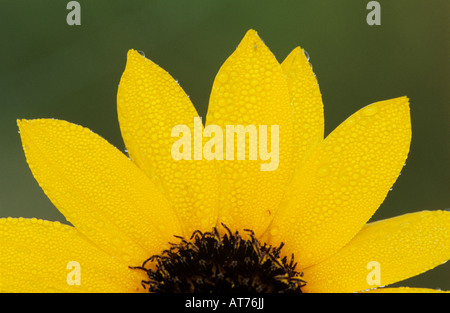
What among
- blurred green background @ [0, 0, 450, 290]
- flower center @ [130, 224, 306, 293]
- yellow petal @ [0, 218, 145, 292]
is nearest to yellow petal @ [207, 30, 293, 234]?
flower center @ [130, 224, 306, 293]

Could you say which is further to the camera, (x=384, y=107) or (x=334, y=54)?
(x=334, y=54)

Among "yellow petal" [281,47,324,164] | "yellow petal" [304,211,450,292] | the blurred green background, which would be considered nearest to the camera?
"yellow petal" [304,211,450,292]

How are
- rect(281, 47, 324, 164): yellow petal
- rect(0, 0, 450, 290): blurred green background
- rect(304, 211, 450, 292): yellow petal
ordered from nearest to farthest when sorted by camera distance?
rect(304, 211, 450, 292): yellow petal
rect(281, 47, 324, 164): yellow petal
rect(0, 0, 450, 290): blurred green background

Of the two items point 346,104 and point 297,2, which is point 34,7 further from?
point 346,104

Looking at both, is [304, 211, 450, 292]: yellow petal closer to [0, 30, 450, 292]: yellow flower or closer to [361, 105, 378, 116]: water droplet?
[0, 30, 450, 292]: yellow flower

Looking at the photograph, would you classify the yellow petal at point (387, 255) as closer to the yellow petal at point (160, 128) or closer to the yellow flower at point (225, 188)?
the yellow flower at point (225, 188)
